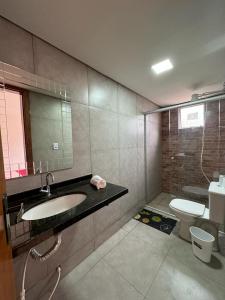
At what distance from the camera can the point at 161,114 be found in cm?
332

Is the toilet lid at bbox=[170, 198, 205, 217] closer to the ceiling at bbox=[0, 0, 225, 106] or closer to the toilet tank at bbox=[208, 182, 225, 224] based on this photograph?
the toilet tank at bbox=[208, 182, 225, 224]

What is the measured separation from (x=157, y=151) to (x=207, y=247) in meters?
1.99

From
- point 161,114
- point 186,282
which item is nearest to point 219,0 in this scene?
point 186,282

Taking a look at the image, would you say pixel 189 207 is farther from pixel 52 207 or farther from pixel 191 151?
pixel 52 207

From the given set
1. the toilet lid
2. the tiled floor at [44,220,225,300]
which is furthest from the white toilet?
the tiled floor at [44,220,225,300]

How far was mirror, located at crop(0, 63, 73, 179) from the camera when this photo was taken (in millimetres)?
1036

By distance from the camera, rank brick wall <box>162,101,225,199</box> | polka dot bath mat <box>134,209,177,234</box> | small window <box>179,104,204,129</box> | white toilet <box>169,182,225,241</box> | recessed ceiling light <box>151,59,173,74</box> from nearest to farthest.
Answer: recessed ceiling light <box>151,59,173,74</box> → white toilet <box>169,182,225,241</box> → polka dot bath mat <box>134,209,177,234</box> → brick wall <box>162,101,225,199</box> → small window <box>179,104,204,129</box>

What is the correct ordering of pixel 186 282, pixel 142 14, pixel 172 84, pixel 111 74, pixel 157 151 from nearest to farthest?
pixel 142 14 → pixel 186 282 → pixel 111 74 → pixel 172 84 → pixel 157 151

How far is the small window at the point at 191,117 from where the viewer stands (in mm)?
2749

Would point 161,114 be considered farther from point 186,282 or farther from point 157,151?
point 186,282

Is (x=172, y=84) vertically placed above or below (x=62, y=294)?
above

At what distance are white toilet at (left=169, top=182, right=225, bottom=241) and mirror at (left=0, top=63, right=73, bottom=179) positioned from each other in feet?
5.38

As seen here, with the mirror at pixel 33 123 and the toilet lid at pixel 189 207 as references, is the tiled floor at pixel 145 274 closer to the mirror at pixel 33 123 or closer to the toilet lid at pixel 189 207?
the toilet lid at pixel 189 207

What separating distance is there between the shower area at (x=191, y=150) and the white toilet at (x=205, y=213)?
2.23 ft
